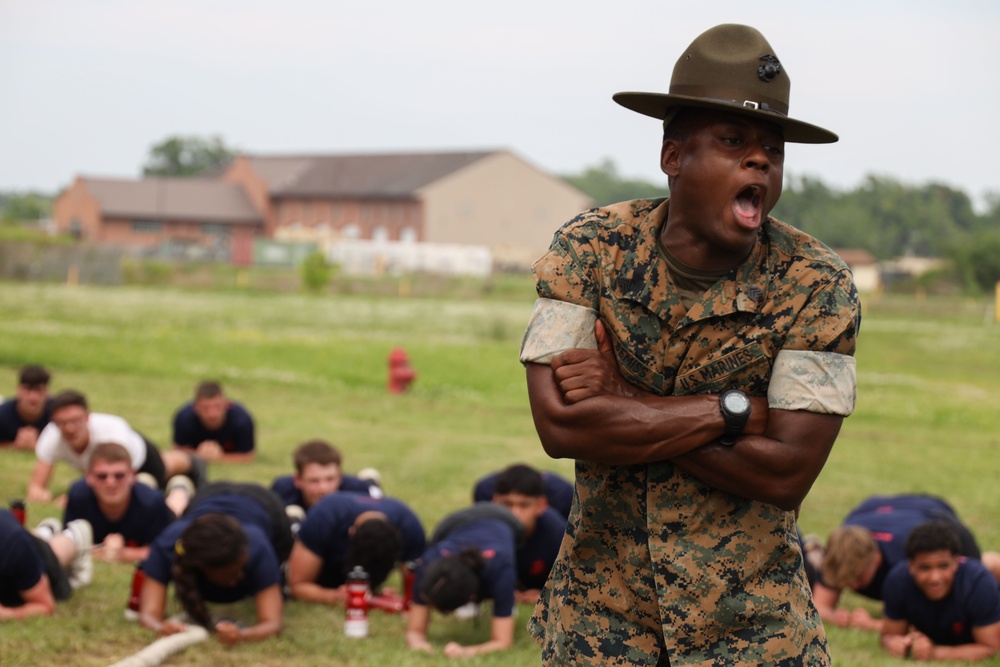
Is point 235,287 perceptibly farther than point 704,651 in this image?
Yes

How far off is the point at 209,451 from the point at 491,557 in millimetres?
5933

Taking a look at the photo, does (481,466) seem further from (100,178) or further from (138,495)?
(100,178)

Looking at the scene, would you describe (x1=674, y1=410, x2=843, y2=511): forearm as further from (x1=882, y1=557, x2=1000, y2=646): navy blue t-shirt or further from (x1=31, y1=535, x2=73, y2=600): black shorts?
(x1=31, y1=535, x2=73, y2=600): black shorts

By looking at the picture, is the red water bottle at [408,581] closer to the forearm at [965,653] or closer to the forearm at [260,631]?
the forearm at [260,631]

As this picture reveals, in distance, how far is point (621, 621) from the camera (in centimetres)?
322

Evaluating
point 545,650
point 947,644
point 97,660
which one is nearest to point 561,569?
point 545,650

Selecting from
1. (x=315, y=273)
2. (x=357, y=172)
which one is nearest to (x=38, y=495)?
(x=315, y=273)

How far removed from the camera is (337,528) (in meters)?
8.26

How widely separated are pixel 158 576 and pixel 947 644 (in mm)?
4784

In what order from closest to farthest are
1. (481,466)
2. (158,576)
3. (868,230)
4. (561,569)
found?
(561,569)
(158,576)
(481,466)
(868,230)

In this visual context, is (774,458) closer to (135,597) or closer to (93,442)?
(135,597)

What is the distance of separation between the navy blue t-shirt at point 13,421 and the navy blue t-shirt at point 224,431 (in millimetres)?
1341

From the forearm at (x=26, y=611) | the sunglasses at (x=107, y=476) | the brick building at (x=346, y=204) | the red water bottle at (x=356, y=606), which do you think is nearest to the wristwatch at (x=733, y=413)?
the red water bottle at (x=356, y=606)

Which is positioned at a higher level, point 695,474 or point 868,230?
point 868,230
